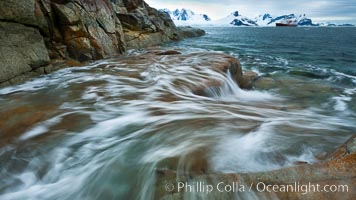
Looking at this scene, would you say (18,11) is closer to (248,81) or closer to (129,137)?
(129,137)

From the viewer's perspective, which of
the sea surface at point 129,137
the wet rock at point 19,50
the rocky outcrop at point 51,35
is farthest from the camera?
the rocky outcrop at point 51,35

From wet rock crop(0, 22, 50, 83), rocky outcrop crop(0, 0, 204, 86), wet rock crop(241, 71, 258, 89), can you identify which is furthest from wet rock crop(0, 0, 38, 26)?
wet rock crop(241, 71, 258, 89)

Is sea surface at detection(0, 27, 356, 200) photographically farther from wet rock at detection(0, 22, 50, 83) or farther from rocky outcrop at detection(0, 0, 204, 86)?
rocky outcrop at detection(0, 0, 204, 86)

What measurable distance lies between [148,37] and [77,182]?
1033 inches

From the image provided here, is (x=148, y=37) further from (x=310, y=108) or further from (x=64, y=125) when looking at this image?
(x=64, y=125)

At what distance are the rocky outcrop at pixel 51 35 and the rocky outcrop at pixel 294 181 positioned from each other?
793 centimetres

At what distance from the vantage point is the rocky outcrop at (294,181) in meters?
2.53

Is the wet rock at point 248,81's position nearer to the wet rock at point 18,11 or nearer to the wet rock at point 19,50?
the wet rock at point 19,50

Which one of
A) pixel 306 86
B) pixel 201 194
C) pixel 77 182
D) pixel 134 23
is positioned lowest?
pixel 306 86

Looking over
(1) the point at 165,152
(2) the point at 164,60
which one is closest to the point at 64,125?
(1) the point at 165,152

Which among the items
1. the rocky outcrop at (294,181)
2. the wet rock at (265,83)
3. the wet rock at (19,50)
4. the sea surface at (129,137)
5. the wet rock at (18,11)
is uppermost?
the wet rock at (18,11)

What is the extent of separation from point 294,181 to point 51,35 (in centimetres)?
1204

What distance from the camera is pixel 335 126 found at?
18.2ft

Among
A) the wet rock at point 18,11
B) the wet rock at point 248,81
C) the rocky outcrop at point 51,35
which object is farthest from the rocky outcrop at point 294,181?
the wet rock at point 18,11
